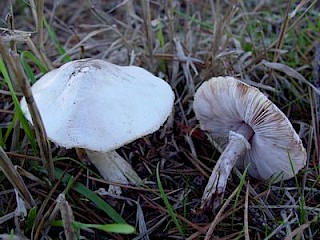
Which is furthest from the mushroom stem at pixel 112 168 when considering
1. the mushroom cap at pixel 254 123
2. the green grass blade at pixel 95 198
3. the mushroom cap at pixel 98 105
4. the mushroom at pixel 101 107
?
the mushroom cap at pixel 254 123

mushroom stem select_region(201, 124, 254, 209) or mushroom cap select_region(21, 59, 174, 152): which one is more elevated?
mushroom cap select_region(21, 59, 174, 152)

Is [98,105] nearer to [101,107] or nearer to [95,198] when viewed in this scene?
[101,107]

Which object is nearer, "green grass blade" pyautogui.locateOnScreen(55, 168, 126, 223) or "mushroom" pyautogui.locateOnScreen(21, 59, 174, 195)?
"mushroom" pyautogui.locateOnScreen(21, 59, 174, 195)

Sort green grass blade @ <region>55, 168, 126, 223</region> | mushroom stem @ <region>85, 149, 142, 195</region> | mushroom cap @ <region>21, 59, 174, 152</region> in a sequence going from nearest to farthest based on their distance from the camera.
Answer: mushroom cap @ <region>21, 59, 174, 152</region>, green grass blade @ <region>55, 168, 126, 223</region>, mushroom stem @ <region>85, 149, 142, 195</region>

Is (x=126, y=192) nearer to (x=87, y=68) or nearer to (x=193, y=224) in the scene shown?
(x=193, y=224)

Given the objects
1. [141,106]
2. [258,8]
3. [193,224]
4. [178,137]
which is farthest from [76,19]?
A: [193,224]

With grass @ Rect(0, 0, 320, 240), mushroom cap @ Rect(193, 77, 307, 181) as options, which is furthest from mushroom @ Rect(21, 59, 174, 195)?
mushroom cap @ Rect(193, 77, 307, 181)

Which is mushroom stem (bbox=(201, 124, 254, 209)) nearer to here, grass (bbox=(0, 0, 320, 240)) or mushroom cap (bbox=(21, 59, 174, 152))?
grass (bbox=(0, 0, 320, 240))

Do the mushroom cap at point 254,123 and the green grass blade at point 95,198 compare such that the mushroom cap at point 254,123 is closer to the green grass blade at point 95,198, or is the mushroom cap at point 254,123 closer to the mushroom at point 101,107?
the mushroom at point 101,107
